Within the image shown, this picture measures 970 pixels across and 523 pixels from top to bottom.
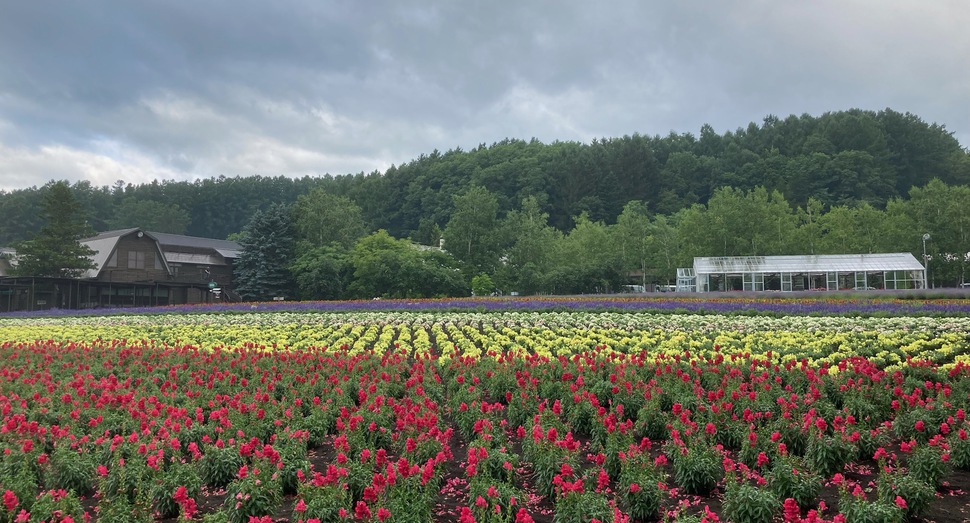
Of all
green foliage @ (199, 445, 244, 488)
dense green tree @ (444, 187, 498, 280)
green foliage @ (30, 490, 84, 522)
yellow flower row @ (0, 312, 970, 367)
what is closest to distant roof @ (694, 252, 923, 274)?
dense green tree @ (444, 187, 498, 280)

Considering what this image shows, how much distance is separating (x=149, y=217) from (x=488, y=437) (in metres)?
106

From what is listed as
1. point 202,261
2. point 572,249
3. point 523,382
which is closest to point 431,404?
point 523,382

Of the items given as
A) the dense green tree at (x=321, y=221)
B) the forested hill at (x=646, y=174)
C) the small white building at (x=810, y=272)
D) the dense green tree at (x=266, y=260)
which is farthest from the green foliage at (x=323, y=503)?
the forested hill at (x=646, y=174)

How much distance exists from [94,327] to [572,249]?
139ft

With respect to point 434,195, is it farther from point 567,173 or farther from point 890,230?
point 890,230

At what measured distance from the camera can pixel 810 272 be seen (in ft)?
151

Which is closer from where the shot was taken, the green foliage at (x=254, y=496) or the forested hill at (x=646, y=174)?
the green foliage at (x=254, y=496)

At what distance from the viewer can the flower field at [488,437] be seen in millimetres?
5559

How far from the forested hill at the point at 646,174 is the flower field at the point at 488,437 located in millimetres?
71860

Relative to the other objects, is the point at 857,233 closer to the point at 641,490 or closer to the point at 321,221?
the point at 321,221

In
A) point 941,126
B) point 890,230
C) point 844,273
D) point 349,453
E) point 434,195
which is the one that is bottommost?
point 349,453

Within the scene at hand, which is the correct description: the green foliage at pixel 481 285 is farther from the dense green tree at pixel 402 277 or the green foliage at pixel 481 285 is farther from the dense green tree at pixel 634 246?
the dense green tree at pixel 634 246

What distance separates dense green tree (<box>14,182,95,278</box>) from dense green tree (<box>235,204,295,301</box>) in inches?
402

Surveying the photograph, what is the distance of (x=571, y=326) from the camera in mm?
19719
